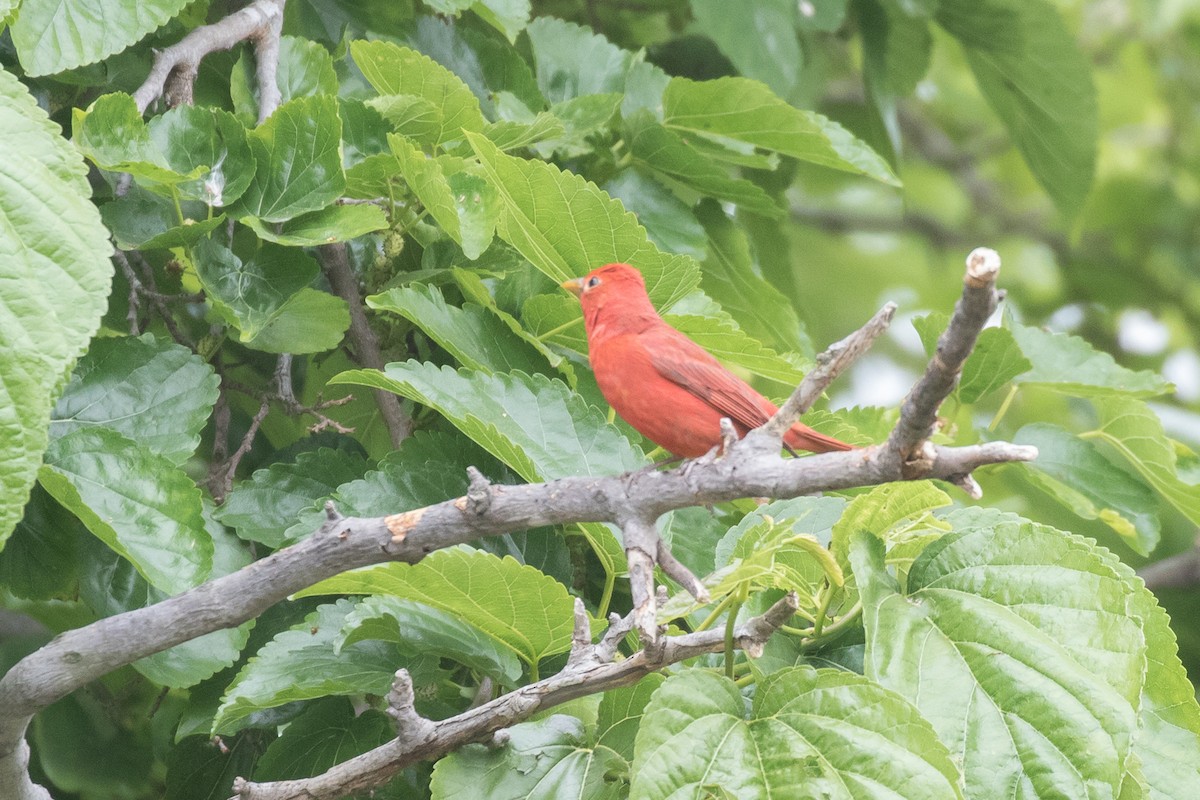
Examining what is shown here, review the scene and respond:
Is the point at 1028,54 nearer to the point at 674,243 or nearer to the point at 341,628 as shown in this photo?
the point at 674,243

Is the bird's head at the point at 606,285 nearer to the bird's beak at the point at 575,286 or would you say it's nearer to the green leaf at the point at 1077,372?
the bird's beak at the point at 575,286

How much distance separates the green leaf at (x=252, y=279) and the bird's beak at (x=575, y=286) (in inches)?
20.9

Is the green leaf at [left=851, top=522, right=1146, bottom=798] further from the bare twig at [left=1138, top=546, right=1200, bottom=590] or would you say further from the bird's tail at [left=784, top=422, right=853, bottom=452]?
the bare twig at [left=1138, top=546, right=1200, bottom=590]

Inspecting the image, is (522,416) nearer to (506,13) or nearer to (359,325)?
(359,325)

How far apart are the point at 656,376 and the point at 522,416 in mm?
552

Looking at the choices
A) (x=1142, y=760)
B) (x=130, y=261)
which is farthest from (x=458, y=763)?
(x=130, y=261)

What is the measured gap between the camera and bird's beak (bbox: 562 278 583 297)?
8.77 feet

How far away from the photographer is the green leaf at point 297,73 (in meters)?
2.68

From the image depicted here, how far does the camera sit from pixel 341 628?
1966 mm

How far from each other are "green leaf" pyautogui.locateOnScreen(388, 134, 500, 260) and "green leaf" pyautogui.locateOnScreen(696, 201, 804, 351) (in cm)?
97

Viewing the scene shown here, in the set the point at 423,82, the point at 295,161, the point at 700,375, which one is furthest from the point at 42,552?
the point at 700,375

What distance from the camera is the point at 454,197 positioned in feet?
7.73

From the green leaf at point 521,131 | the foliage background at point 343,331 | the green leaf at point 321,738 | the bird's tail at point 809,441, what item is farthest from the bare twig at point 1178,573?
the green leaf at point 321,738

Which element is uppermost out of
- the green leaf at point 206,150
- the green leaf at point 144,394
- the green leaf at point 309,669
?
the green leaf at point 206,150
